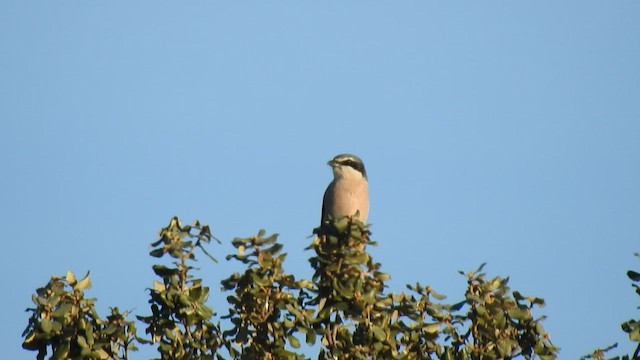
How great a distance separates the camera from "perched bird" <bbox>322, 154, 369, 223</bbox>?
1819cm

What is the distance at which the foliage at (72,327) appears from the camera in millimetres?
8828

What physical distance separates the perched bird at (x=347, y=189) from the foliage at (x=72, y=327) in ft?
29.7

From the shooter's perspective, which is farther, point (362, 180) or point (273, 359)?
point (362, 180)

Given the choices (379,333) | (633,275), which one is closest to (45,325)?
(379,333)

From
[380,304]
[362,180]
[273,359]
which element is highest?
[362,180]

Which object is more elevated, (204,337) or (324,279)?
(324,279)

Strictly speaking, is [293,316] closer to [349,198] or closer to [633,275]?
[633,275]

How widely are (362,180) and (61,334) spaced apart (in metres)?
10.1

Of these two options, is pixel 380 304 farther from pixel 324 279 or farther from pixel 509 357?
pixel 509 357

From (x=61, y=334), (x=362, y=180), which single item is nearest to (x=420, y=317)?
(x=61, y=334)

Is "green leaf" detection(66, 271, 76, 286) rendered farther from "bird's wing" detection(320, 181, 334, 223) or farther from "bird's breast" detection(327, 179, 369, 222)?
"bird's wing" detection(320, 181, 334, 223)

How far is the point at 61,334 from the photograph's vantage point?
889cm

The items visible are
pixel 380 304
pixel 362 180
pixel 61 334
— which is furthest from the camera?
pixel 362 180

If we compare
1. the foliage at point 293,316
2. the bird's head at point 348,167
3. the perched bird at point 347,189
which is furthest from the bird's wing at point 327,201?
the foliage at point 293,316
